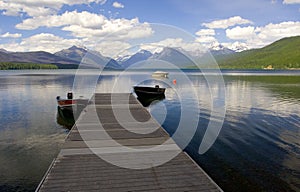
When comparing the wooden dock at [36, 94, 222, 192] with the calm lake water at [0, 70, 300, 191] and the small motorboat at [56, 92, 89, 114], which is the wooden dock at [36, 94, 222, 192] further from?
the small motorboat at [56, 92, 89, 114]

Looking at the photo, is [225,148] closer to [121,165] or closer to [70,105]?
[121,165]

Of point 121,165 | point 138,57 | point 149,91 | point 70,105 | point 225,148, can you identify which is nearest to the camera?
point 121,165

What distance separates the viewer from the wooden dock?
7938 millimetres

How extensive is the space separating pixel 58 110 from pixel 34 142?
12018 millimetres

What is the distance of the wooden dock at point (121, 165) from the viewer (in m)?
7.94

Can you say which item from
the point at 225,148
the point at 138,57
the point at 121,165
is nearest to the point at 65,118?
the point at 225,148

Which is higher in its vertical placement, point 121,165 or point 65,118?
point 121,165

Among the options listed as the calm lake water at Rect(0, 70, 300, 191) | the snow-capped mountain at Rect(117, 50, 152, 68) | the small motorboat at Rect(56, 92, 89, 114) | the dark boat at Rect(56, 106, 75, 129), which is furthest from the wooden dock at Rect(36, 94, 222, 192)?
the snow-capped mountain at Rect(117, 50, 152, 68)

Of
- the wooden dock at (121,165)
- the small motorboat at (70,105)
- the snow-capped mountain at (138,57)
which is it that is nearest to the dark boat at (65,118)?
the small motorboat at (70,105)

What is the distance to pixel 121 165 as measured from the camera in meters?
9.55

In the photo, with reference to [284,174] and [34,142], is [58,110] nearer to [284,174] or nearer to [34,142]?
[34,142]

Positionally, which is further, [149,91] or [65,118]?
[149,91]

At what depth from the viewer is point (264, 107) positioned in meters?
30.9

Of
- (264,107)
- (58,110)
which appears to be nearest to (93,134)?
(58,110)
